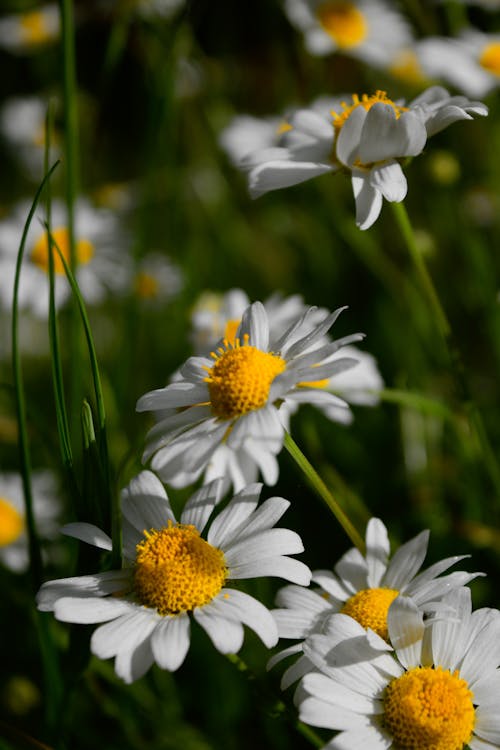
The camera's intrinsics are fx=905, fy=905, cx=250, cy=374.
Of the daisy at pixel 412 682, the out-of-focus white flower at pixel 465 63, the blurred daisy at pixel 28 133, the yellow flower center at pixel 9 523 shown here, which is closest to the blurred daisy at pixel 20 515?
the yellow flower center at pixel 9 523

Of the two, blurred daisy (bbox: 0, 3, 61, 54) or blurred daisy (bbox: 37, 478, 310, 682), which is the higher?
blurred daisy (bbox: 0, 3, 61, 54)

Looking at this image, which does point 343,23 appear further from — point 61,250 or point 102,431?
point 102,431

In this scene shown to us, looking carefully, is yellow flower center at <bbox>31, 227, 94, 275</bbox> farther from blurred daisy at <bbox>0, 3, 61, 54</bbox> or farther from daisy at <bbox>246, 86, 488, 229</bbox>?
blurred daisy at <bbox>0, 3, 61, 54</bbox>

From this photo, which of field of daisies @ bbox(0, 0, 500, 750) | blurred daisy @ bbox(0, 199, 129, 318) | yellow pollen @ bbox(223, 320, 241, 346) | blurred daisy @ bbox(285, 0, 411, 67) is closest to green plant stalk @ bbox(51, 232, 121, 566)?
field of daisies @ bbox(0, 0, 500, 750)

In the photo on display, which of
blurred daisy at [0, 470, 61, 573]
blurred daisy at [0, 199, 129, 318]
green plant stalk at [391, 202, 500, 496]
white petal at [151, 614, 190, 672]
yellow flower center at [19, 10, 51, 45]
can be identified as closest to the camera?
white petal at [151, 614, 190, 672]

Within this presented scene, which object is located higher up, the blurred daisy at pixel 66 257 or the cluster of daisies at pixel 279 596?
the blurred daisy at pixel 66 257

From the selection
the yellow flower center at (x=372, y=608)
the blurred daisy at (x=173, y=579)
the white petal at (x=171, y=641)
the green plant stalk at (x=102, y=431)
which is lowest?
the yellow flower center at (x=372, y=608)

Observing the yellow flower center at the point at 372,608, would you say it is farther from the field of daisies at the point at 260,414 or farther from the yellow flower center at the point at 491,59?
the yellow flower center at the point at 491,59
